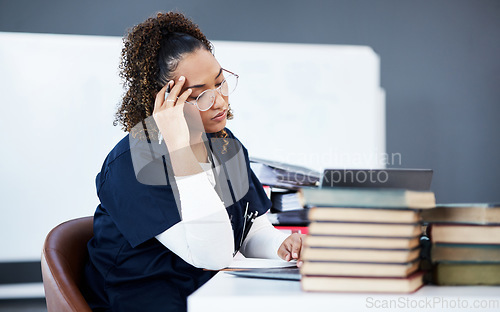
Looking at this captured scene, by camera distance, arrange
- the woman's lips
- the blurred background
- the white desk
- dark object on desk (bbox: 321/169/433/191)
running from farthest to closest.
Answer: the blurred background, the woman's lips, dark object on desk (bbox: 321/169/433/191), the white desk

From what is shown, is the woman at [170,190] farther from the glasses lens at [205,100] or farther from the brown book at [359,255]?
the brown book at [359,255]

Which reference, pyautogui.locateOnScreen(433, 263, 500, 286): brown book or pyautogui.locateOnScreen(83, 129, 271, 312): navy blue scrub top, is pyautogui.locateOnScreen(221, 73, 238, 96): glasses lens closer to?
pyautogui.locateOnScreen(83, 129, 271, 312): navy blue scrub top

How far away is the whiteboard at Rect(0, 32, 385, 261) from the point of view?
284 cm

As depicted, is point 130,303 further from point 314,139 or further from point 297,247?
point 314,139

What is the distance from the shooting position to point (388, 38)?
321cm

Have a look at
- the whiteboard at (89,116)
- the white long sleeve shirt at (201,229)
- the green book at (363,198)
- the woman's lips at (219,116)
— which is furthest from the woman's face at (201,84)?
the whiteboard at (89,116)

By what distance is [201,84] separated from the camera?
125 centimetres

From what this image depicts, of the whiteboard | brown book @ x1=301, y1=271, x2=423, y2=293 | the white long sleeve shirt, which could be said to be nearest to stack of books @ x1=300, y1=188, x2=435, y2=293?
brown book @ x1=301, y1=271, x2=423, y2=293

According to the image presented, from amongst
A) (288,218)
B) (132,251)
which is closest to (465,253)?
(132,251)

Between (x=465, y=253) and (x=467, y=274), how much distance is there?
3 centimetres

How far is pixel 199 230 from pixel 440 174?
2.58 meters

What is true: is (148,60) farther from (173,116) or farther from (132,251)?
(132,251)

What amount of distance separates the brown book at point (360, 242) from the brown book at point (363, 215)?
0.02 metres

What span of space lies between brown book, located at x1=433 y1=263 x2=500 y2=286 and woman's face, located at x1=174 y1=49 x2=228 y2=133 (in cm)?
71
